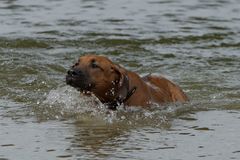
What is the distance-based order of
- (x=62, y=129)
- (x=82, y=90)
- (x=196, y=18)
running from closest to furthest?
(x=62, y=129)
(x=82, y=90)
(x=196, y=18)

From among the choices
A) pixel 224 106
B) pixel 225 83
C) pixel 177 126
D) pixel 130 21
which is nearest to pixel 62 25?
pixel 130 21

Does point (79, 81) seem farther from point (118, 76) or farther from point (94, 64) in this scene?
point (118, 76)

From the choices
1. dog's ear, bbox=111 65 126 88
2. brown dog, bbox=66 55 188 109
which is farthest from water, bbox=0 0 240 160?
dog's ear, bbox=111 65 126 88

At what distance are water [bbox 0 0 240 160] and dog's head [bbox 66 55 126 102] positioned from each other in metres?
0.21

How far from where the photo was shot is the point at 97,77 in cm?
882

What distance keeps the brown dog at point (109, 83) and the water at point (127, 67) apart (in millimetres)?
129

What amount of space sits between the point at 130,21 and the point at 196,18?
1447 millimetres

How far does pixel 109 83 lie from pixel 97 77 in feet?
0.62

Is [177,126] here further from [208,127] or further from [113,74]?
[113,74]

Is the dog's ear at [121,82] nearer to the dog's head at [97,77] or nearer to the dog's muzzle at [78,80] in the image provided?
the dog's head at [97,77]

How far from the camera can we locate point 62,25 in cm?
1636

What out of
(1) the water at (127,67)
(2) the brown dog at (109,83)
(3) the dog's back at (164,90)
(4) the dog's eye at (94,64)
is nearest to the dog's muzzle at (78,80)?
(2) the brown dog at (109,83)

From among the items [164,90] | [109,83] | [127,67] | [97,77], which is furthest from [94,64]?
[127,67]

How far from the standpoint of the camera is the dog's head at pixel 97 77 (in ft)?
28.2
